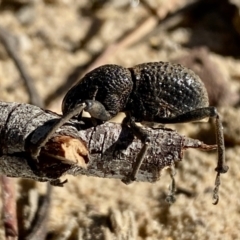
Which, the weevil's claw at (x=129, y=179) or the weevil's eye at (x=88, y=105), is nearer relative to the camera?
the weevil's claw at (x=129, y=179)

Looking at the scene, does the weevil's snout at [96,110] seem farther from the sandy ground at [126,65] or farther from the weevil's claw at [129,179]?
the sandy ground at [126,65]

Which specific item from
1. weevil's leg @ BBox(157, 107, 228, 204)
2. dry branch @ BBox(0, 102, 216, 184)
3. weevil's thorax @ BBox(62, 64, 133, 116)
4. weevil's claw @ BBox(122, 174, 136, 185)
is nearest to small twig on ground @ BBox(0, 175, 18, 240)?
weevil's thorax @ BBox(62, 64, 133, 116)

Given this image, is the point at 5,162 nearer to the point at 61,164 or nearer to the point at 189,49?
the point at 61,164

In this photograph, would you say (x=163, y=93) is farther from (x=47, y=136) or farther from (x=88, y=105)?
(x=47, y=136)

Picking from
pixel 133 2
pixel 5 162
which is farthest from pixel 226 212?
pixel 133 2

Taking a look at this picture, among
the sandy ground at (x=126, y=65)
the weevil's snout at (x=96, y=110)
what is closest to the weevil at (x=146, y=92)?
the weevil's snout at (x=96, y=110)

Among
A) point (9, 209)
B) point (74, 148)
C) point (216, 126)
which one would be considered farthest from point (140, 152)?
point (9, 209)
